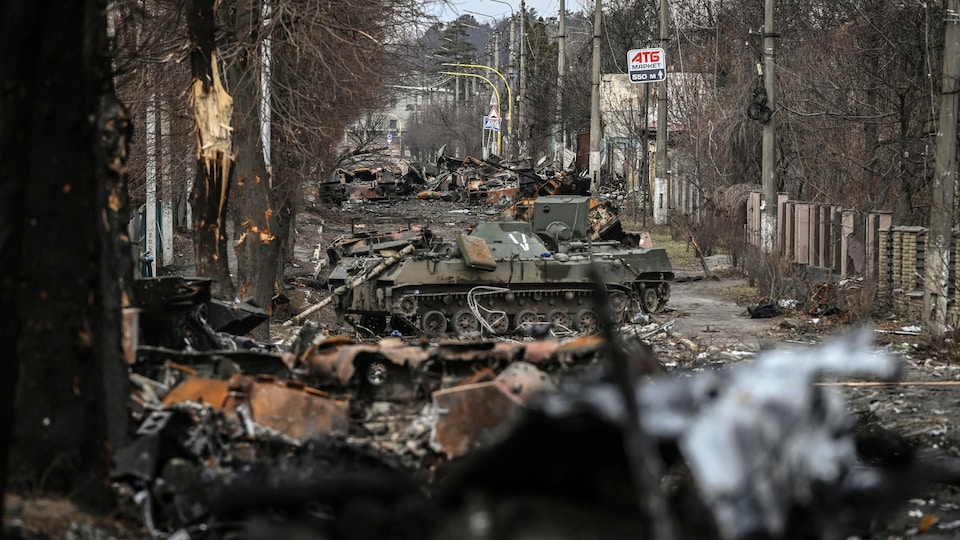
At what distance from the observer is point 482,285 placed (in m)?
19.5

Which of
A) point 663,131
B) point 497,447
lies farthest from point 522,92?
point 497,447

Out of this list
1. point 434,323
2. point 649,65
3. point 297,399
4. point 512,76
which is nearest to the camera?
point 297,399

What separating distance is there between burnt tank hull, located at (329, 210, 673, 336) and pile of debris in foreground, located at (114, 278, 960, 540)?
376 inches

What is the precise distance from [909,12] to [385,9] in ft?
33.9

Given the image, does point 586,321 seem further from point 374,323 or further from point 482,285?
point 374,323

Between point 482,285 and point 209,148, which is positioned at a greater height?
point 209,148

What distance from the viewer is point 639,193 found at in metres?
44.8

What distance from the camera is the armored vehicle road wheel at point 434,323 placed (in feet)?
63.4

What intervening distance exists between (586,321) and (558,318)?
0.46 meters

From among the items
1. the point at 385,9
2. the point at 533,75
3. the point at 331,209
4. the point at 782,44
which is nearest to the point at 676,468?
the point at 385,9

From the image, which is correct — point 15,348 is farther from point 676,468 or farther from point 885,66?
point 885,66

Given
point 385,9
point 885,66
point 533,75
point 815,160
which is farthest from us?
point 533,75

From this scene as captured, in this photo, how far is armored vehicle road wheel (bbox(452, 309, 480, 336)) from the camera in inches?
767

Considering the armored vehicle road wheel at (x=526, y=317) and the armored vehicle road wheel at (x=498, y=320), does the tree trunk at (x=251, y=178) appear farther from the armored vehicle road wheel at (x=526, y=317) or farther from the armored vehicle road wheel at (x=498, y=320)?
the armored vehicle road wheel at (x=526, y=317)
